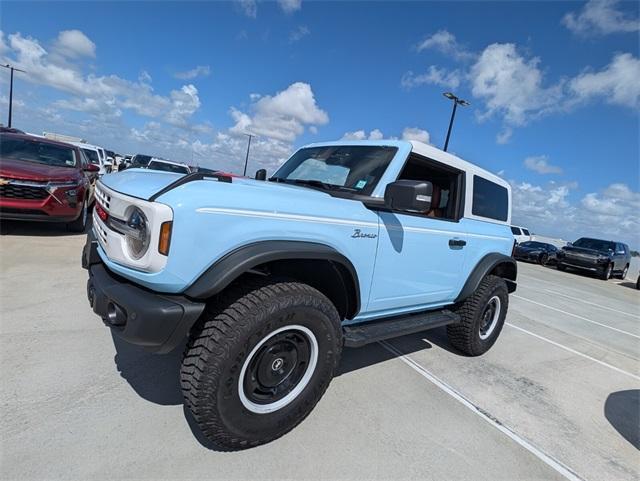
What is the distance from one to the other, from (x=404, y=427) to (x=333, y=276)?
1162 millimetres

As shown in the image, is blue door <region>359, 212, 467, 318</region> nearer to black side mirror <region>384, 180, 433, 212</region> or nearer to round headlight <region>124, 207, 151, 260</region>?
black side mirror <region>384, 180, 433, 212</region>

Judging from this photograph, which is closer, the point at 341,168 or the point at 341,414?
the point at 341,414

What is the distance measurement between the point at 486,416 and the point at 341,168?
2.29m

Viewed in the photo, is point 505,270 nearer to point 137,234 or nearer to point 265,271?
point 265,271

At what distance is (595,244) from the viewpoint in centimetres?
1786

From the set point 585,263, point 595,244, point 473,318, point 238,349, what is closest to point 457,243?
point 473,318

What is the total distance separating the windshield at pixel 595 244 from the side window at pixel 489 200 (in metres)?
16.9

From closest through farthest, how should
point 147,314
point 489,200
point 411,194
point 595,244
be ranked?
point 147,314
point 411,194
point 489,200
point 595,244

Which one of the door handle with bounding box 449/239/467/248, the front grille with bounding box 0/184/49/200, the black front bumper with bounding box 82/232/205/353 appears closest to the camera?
the black front bumper with bounding box 82/232/205/353

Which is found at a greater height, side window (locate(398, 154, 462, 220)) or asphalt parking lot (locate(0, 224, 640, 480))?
side window (locate(398, 154, 462, 220))

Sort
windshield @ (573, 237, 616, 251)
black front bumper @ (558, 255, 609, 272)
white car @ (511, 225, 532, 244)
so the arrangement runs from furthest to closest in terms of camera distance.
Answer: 1. white car @ (511, 225, 532, 244)
2. windshield @ (573, 237, 616, 251)
3. black front bumper @ (558, 255, 609, 272)

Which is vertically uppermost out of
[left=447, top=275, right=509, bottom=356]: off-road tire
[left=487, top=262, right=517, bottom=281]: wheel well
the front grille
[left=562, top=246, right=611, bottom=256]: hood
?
[left=562, top=246, right=611, bottom=256]: hood

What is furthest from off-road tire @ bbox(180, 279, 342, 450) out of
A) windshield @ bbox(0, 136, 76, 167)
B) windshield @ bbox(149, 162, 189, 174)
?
Answer: windshield @ bbox(149, 162, 189, 174)

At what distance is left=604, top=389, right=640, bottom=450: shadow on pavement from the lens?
A: 300cm
